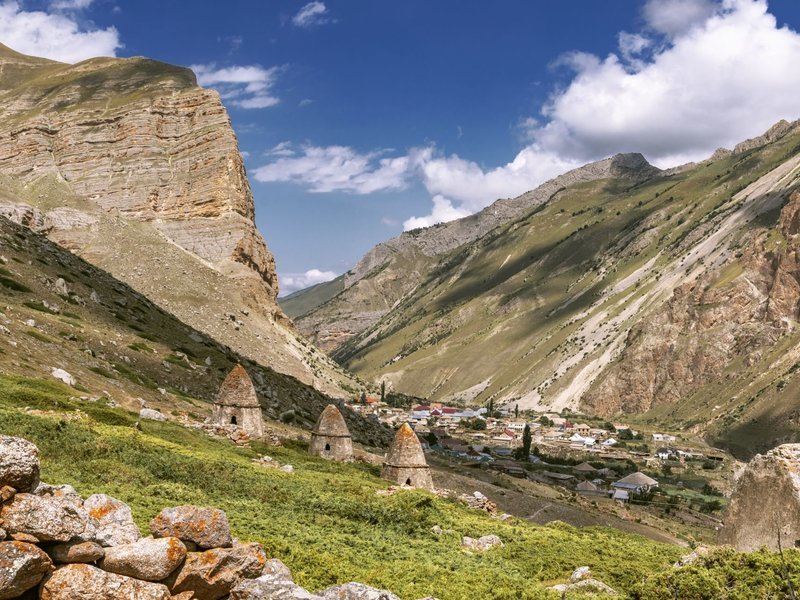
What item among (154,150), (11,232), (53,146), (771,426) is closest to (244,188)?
(154,150)

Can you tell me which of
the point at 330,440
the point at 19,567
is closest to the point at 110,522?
the point at 19,567

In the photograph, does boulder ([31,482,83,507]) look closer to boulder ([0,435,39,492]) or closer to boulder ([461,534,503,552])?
boulder ([0,435,39,492])

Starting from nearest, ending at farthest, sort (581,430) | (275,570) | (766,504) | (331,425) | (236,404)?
(275,570) → (766,504) → (236,404) → (331,425) → (581,430)

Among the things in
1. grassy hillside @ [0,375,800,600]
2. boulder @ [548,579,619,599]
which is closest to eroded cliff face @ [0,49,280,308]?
grassy hillside @ [0,375,800,600]

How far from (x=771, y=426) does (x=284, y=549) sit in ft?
431

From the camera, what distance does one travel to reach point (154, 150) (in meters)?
115

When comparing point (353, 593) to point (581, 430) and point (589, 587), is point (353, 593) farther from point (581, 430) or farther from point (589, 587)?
point (581, 430)

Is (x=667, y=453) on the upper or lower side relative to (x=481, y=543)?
lower

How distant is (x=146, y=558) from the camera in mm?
8445

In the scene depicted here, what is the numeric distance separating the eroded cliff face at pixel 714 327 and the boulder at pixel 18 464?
169312 mm

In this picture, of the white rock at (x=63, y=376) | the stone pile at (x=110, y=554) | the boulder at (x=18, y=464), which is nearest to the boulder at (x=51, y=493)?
the stone pile at (x=110, y=554)

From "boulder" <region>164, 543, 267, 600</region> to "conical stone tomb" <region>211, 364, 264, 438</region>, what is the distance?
2594 cm

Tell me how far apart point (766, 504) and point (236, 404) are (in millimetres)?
24534

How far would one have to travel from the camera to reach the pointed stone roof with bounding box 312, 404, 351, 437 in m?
36.0
